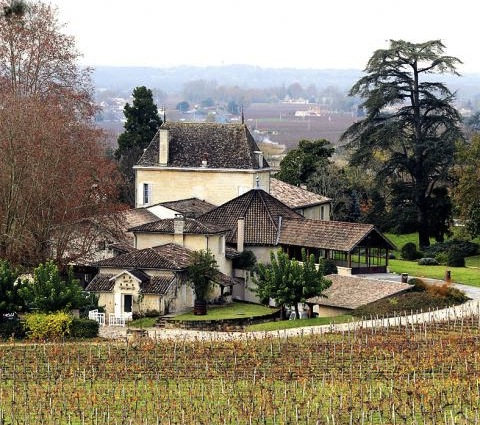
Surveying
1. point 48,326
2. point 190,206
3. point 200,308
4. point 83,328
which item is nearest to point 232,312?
point 200,308

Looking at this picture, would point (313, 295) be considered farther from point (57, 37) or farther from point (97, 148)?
point (57, 37)

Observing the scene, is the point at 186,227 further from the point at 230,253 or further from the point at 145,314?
the point at 145,314

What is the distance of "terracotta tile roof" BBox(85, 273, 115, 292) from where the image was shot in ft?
181

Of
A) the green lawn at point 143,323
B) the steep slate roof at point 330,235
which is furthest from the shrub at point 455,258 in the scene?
the green lawn at point 143,323

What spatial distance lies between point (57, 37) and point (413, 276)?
21.7 metres

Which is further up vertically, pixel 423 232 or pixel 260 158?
pixel 260 158

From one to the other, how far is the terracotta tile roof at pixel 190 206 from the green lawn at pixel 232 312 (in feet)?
29.6

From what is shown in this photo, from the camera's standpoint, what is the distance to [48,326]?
47531 millimetres

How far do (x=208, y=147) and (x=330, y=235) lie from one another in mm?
12642

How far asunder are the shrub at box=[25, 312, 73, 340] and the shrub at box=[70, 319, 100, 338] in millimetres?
239

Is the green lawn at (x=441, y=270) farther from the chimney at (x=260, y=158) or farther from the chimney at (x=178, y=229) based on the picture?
the chimney at (x=178, y=229)

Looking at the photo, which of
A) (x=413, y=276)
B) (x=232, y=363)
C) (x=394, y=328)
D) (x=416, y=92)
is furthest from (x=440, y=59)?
(x=232, y=363)

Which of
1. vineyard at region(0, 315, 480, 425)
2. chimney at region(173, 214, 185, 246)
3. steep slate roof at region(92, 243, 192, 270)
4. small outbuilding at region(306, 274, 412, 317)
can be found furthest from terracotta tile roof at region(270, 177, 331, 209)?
vineyard at region(0, 315, 480, 425)

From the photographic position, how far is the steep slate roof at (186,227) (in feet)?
192
